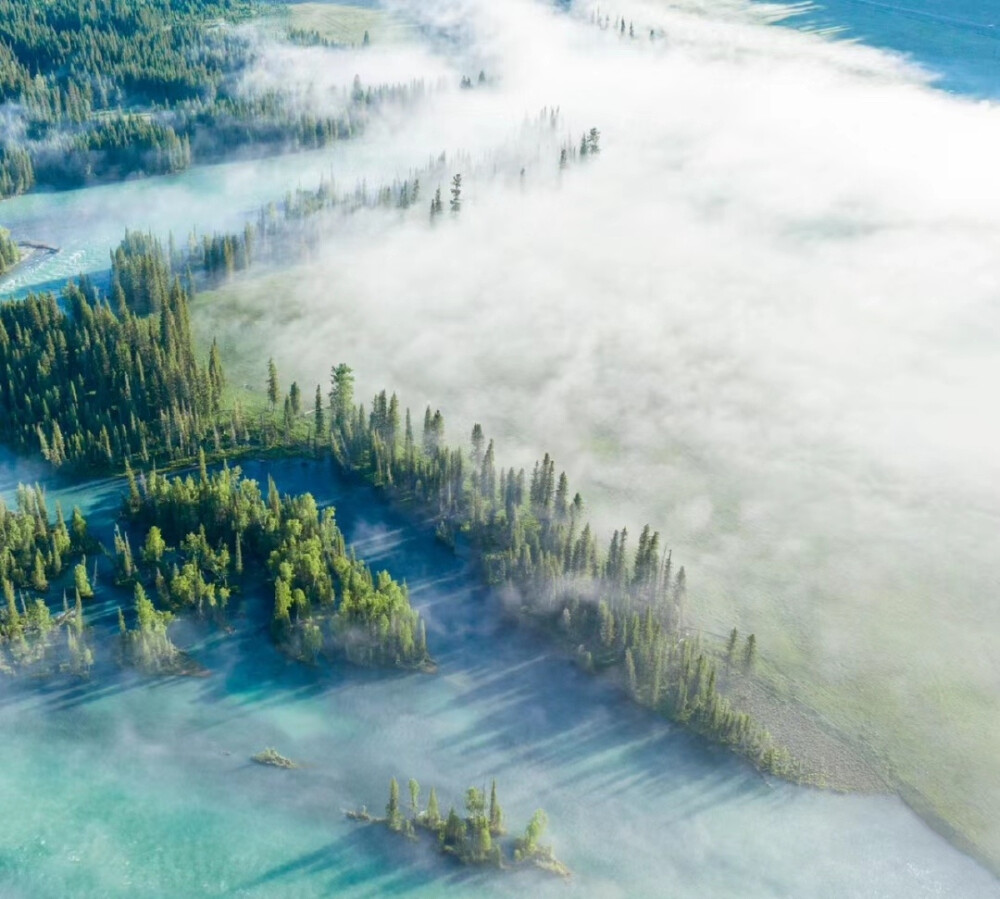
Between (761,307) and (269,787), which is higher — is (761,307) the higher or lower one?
the higher one

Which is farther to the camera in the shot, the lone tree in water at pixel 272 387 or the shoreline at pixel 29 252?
the shoreline at pixel 29 252

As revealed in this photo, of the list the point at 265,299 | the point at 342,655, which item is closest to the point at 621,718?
the point at 342,655

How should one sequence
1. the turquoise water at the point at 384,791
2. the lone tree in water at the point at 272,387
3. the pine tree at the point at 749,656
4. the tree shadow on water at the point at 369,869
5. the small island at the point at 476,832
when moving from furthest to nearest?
the lone tree in water at the point at 272,387 → the pine tree at the point at 749,656 → the turquoise water at the point at 384,791 → the small island at the point at 476,832 → the tree shadow on water at the point at 369,869

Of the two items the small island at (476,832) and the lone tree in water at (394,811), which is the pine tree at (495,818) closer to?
the small island at (476,832)

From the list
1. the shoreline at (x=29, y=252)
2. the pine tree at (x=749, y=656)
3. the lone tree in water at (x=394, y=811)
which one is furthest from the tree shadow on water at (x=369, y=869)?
the shoreline at (x=29, y=252)

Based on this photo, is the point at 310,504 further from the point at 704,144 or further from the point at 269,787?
the point at 704,144

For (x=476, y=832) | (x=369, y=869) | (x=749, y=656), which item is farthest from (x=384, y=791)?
(x=749, y=656)

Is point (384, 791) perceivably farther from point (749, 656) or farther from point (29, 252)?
point (29, 252)
